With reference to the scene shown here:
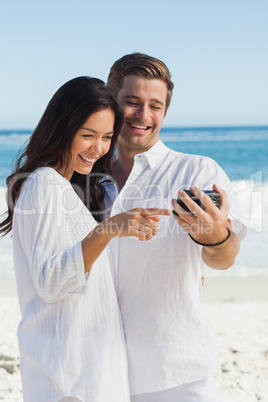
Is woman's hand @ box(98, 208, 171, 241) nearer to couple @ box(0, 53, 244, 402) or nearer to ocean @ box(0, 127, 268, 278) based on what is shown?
couple @ box(0, 53, 244, 402)

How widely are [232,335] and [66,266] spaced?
402 cm

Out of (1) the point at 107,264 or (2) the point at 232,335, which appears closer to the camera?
(1) the point at 107,264

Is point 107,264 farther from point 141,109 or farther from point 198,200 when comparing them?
point 141,109

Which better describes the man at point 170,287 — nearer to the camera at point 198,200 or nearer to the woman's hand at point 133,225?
the camera at point 198,200

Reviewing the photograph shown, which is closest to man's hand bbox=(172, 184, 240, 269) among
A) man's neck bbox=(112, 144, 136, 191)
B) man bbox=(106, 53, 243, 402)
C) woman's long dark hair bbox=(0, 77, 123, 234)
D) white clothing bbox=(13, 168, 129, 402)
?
man bbox=(106, 53, 243, 402)

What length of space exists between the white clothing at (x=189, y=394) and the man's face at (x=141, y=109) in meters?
1.20

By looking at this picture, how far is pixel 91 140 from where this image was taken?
7.24 ft

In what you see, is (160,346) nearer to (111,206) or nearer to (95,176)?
(111,206)

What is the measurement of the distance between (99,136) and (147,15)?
33.2 meters

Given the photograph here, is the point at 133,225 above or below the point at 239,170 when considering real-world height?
above

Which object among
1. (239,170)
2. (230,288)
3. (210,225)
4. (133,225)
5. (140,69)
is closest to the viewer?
(133,225)

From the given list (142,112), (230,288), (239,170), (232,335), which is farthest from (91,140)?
(239,170)

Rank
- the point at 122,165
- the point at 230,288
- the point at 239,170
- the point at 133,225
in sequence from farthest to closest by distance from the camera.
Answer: the point at 239,170, the point at 230,288, the point at 122,165, the point at 133,225

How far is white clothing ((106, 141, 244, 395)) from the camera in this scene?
214 centimetres
